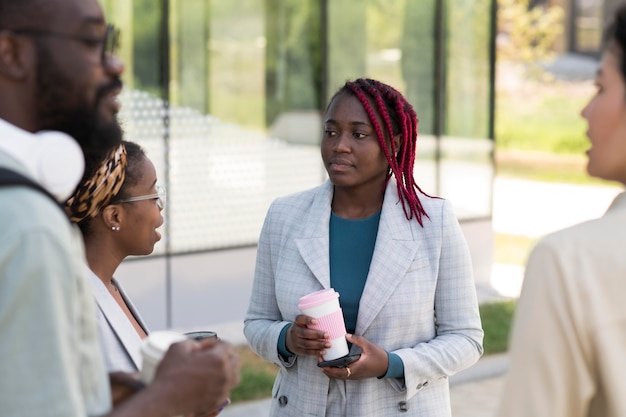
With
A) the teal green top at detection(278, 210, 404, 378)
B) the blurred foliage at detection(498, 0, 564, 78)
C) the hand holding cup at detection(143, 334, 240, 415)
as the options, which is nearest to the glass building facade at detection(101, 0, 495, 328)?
the teal green top at detection(278, 210, 404, 378)

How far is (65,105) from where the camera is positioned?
179 cm

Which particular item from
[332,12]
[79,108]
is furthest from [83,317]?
[332,12]

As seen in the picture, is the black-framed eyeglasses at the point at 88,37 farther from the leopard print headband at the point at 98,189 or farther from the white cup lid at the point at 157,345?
the leopard print headband at the point at 98,189

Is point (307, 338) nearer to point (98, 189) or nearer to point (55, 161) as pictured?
point (98, 189)

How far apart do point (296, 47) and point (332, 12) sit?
1.98 ft

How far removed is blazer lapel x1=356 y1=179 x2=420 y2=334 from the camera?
3373mm

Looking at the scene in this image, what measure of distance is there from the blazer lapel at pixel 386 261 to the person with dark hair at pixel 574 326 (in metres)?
1.37

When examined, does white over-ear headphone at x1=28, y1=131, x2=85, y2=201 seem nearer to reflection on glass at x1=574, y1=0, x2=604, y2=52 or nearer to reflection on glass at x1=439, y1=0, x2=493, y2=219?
reflection on glass at x1=439, y1=0, x2=493, y2=219

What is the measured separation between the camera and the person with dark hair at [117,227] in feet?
8.76

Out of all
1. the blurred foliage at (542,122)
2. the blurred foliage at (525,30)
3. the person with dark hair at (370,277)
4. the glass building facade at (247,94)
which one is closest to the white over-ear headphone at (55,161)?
the person with dark hair at (370,277)

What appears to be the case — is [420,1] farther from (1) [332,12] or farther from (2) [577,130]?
(2) [577,130]

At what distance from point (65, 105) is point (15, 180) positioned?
0.66ft

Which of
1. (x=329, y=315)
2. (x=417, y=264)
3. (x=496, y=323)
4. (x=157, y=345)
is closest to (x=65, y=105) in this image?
(x=157, y=345)

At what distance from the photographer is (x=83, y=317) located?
5.72 ft
